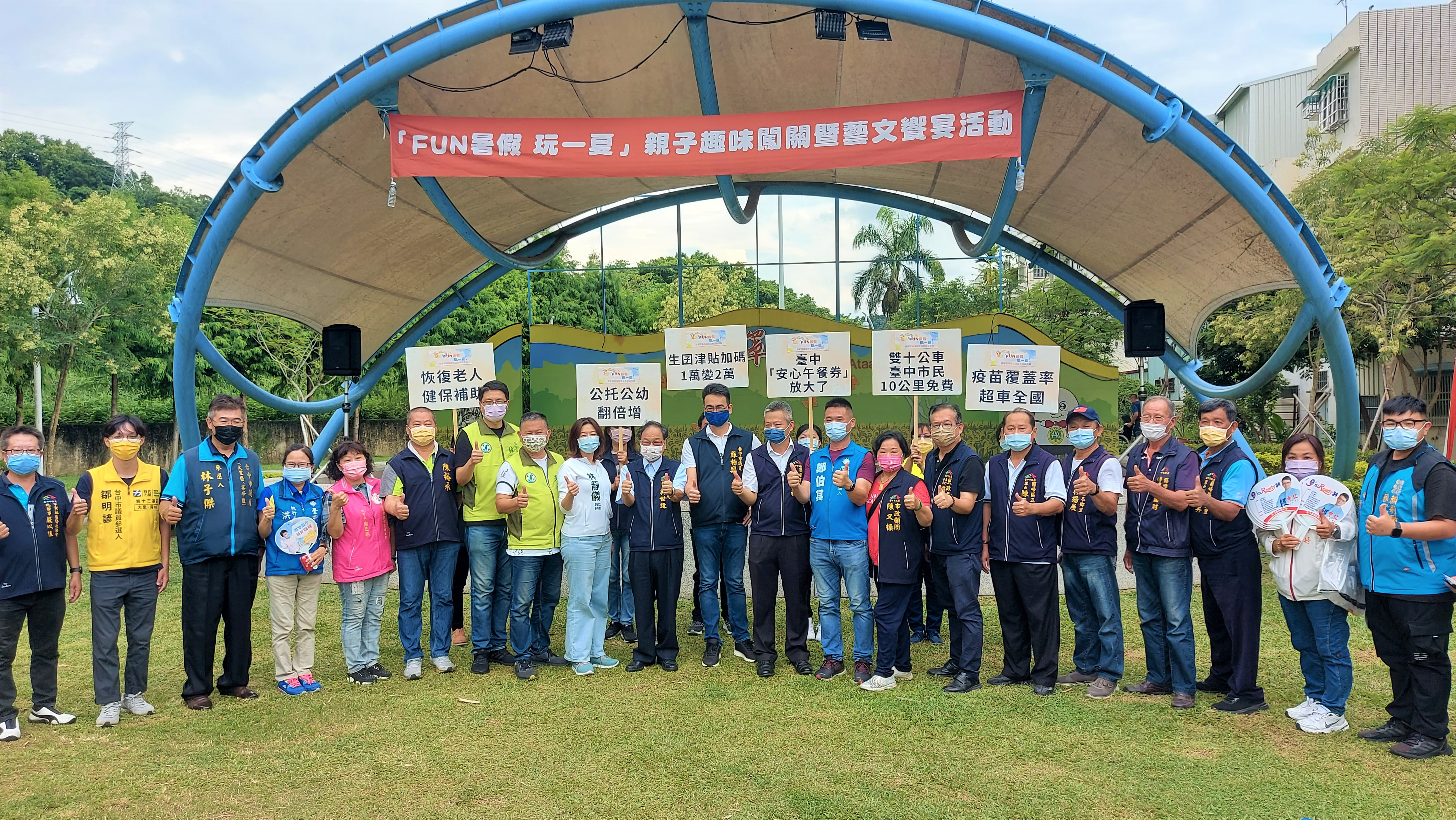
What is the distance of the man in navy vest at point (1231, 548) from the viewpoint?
4793mm

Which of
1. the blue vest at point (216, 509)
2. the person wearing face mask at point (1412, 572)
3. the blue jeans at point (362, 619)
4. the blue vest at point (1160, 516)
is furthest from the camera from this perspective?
the blue jeans at point (362, 619)

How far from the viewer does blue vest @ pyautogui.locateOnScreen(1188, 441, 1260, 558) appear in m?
4.84

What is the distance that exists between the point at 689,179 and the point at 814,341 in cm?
324

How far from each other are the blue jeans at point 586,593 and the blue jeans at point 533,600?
0.15 meters

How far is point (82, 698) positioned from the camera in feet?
17.3

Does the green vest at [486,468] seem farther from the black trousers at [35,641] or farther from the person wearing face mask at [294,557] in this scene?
the black trousers at [35,641]

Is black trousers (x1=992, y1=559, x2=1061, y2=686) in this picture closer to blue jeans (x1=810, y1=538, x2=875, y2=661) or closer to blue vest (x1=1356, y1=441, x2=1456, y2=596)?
blue jeans (x1=810, y1=538, x2=875, y2=661)

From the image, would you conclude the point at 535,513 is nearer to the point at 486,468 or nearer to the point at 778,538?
the point at 486,468

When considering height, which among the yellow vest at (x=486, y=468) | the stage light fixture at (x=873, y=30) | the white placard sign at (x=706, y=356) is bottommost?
the yellow vest at (x=486, y=468)

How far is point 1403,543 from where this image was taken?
13.7 ft

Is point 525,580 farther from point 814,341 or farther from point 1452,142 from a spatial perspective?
point 1452,142

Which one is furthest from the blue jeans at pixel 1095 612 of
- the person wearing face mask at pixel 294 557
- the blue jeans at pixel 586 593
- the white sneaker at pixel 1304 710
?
the person wearing face mask at pixel 294 557

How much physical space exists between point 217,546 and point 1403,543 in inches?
238

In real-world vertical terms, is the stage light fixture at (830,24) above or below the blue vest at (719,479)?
above
